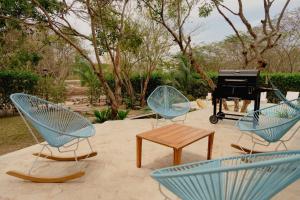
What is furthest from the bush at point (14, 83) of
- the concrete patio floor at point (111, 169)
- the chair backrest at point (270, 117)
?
the chair backrest at point (270, 117)

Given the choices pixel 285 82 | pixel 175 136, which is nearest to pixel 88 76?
pixel 285 82

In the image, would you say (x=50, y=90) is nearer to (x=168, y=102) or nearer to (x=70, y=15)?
(x=70, y=15)

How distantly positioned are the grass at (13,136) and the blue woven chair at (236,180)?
371 centimetres

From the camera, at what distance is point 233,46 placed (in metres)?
17.9

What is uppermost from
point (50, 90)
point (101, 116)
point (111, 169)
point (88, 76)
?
point (88, 76)

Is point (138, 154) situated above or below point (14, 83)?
below

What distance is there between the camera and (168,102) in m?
5.55

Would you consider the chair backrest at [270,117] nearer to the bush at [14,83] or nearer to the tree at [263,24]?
the tree at [263,24]

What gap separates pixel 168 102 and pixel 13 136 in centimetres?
351

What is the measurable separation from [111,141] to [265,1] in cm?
567

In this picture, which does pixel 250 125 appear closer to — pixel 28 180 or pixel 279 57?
pixel 28 180

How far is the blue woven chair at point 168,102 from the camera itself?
5.22 metres

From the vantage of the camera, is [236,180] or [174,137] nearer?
[236,180]

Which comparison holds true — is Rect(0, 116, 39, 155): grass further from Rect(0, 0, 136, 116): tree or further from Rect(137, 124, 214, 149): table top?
Rect(137, 124, 214, 149): table top
